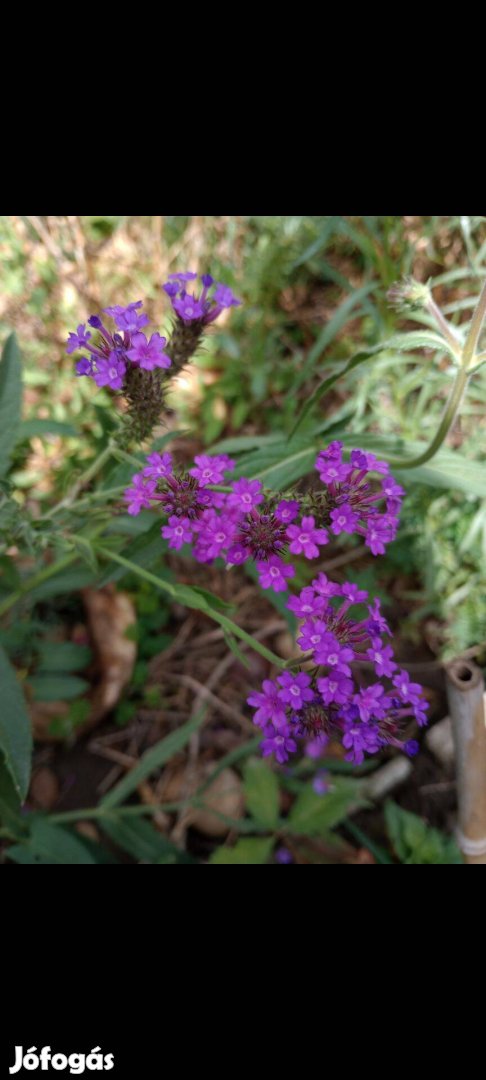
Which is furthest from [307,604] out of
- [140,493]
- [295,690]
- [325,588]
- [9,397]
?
[9,397]

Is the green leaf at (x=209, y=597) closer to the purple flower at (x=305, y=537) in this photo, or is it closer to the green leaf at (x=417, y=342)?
the purple flower at (x=305, y=537)

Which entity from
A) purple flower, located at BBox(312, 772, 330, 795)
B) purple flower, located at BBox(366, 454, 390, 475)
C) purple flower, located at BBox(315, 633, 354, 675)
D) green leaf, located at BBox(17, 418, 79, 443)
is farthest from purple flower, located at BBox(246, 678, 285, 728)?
purple flower, located at BBox(312, 772, 330, 795)

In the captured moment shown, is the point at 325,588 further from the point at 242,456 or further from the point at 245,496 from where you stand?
the point at 242,456

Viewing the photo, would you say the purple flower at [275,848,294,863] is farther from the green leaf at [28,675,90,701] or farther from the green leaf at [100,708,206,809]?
the green leaf at [28,675,90,701]

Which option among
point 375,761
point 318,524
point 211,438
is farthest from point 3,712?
point 211,438

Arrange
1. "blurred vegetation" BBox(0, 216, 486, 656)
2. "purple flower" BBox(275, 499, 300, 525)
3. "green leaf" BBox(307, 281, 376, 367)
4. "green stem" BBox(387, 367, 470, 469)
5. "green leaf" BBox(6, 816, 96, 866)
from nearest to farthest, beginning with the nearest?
"purple flower" BBox(275, 499, 300, 525), "green stem" BBox(387, 367, 470, 469), "green leaf" BBox(6, 816, 96, 866), "green leaf" BBox(307, 281, 376, 367), "blurred vegetation" BBox(0, 216, 486, 656)
